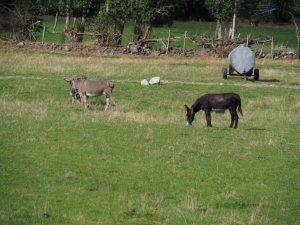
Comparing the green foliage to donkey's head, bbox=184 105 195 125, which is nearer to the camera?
donkey's head, bbox=184 105 195 125

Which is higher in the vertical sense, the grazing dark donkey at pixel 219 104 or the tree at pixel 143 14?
the grazing dark donkey at pixel 219 104

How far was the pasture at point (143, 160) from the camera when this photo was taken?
1382 cm

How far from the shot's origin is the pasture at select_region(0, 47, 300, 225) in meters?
13.8

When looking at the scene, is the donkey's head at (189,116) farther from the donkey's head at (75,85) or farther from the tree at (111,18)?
the tree at (111,18)

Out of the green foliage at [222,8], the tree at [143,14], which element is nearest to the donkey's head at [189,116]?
the tree at [143,14]

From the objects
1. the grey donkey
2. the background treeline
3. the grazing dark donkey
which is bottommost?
the background treeline

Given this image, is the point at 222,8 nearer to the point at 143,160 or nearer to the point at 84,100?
the point at 84,100

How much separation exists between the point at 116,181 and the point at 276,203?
350cm

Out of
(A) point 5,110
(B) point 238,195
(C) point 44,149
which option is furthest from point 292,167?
(A) point 5,110

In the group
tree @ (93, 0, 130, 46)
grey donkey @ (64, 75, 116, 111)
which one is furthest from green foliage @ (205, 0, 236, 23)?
grey donkey @ (64, 75, 116, 111)

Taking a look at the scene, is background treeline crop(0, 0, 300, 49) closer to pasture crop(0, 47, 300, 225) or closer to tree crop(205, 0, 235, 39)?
tree crop(205, 0, 235, 39)

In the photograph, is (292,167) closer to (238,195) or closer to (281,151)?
(281,151)

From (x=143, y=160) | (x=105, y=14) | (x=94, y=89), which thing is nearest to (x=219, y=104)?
(x=94, y=89)

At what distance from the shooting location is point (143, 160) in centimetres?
1847
